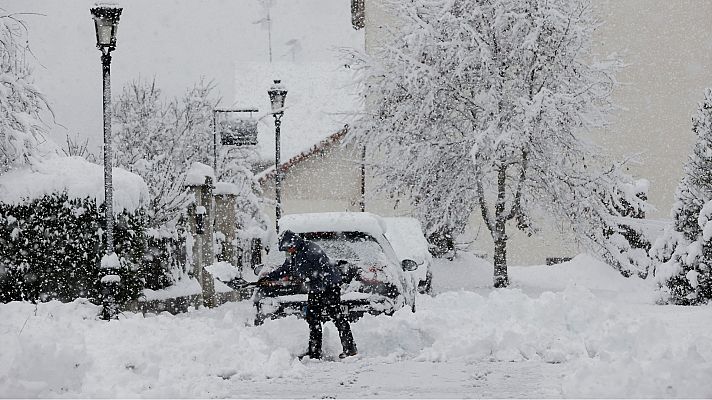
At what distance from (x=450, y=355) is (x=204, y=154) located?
99.7 feet

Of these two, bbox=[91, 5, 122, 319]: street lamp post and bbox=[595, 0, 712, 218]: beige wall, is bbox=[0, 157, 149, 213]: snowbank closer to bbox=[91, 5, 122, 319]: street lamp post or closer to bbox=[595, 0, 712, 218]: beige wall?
bbox=[91, 5, 122, 319]: street lamp post

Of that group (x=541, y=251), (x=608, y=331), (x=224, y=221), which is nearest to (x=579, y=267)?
(x=541, y=251)

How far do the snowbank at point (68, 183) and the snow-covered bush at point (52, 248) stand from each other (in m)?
0.13

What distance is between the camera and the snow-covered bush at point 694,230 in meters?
17.8

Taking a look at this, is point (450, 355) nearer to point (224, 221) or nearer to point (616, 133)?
point (224, 221)

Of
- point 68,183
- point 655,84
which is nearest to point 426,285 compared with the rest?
point 68,183

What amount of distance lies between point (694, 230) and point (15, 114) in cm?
1250

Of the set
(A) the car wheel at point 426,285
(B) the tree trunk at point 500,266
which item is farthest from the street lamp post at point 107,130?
(B) the tree trunk at point 500,266

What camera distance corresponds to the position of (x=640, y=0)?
35219 mm

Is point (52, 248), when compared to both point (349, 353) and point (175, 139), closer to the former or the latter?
point (349, 353)

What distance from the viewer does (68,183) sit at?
57.6 feet

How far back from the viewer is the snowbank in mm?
17172

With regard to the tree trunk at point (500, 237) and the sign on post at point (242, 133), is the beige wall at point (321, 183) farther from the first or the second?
the tree trunk at point (500, 237)

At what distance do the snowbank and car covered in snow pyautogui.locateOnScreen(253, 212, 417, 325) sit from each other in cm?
625
